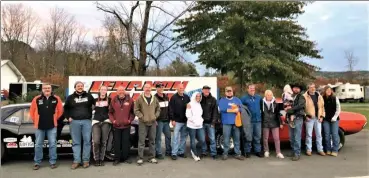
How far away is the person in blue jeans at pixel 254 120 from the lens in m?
8.73

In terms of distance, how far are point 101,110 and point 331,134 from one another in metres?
5.49

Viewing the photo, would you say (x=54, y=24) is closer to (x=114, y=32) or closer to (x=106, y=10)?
(x=114, y=32)

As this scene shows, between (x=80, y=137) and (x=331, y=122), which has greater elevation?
(x=331, y=122)

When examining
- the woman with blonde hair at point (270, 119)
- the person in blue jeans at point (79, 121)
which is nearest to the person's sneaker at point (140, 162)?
the person in blue jeans at point (79, 121)

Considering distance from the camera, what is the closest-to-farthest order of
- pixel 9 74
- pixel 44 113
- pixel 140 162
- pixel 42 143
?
pixel 44 113 < pixel 42 143 < pixel 140 162 < pixel 9 74

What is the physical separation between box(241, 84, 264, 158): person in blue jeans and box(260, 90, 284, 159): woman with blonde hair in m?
0.12

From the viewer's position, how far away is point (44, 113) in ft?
25.1

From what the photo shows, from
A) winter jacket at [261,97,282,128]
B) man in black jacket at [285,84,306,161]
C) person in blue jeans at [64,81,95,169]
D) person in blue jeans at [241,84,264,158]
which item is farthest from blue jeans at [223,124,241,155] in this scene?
person in blue jeans at [64,81,95,169]

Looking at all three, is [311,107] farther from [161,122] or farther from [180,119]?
[161,122]

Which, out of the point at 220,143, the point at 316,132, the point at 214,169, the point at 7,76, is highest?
the point at 7,76

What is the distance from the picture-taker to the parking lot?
712cm

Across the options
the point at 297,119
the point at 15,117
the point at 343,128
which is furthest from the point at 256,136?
the point at 15,117

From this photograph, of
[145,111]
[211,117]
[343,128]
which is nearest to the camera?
[145,111]

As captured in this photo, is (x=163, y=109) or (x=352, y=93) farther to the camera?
(x=352, y=93)
